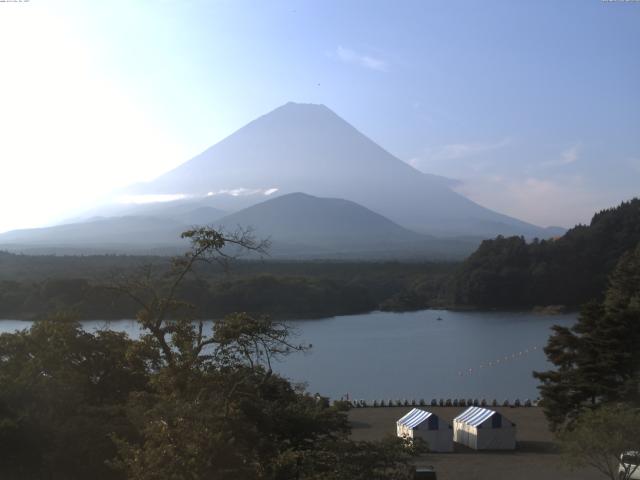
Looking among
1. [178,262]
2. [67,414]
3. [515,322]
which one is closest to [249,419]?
[178,262]

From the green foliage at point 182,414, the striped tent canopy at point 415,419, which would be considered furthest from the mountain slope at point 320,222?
the green foliage at point 182,414


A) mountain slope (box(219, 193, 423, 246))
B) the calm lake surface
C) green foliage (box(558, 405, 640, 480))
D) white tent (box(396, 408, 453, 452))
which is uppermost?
mountain slope (box(219, 193, 423, 246))

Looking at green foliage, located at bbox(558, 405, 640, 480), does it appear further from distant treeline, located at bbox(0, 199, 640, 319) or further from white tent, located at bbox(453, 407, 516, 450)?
distant treeline, located at bbox(0, 199, 640, 319)

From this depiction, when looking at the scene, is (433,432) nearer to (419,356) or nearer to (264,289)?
(419,356)

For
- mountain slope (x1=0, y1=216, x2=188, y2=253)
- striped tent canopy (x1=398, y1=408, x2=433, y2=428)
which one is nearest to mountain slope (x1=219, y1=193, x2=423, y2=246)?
mountain slope (x1=0, y1=216, x2=188, y2=253)

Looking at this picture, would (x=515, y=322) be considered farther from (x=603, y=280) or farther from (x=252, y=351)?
(x=252, y=351)
